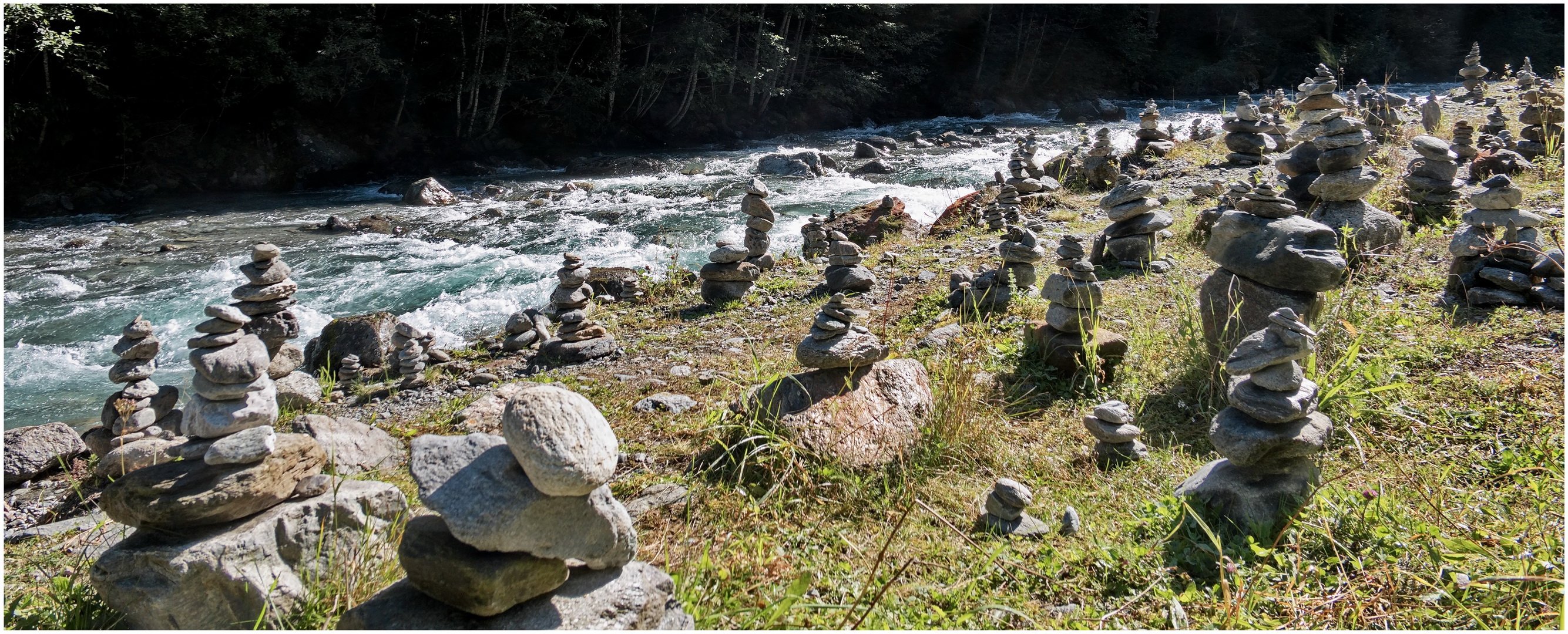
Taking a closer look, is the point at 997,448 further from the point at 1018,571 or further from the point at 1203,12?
the point at 1203,12

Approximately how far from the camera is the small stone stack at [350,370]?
6.23 metres

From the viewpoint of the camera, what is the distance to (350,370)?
6.30 metres

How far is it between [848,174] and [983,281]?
38.5 ft

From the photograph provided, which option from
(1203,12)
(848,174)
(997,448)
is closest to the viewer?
(997,448)

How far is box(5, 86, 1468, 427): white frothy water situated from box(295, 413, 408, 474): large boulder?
10.7 ft

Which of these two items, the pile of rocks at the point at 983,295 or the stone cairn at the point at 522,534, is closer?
the stone cairn at the point at 522,534

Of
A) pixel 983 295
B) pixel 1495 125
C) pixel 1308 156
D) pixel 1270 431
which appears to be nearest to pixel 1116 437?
pixel 1270 431

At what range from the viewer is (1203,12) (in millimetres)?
34719

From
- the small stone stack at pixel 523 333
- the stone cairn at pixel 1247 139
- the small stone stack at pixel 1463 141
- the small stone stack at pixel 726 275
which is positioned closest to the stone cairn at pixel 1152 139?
the stone cairn at pixel 1247 139

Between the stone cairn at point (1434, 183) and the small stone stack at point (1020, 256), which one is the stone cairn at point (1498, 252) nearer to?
the stone cairn at point (1434, 183)

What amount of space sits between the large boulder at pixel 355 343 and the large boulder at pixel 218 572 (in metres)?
3.98

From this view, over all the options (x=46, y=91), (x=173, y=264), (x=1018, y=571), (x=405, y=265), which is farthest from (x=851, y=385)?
(x=46, y=91)

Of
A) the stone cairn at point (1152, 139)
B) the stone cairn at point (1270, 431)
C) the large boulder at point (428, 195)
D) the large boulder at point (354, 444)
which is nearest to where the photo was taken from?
the stone cairn at point (1270, 431)

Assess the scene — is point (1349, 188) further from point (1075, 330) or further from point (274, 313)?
point (274, 313)
